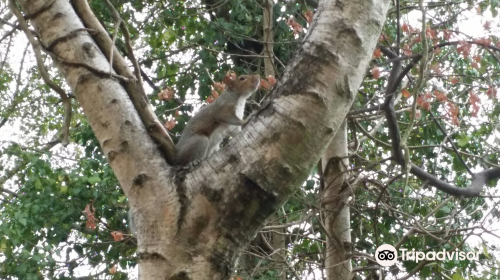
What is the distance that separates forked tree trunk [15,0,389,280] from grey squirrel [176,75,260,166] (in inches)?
66.8

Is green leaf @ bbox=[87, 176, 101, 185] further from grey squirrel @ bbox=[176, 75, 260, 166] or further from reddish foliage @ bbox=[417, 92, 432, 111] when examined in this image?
reddish foliage @ bbox=[417, 92, 432, 111]

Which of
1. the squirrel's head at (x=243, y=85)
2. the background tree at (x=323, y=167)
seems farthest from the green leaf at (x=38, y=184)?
the squirrel's head at (x=243, y=85)

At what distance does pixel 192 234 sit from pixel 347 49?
593 millimetres

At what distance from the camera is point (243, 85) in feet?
14.0

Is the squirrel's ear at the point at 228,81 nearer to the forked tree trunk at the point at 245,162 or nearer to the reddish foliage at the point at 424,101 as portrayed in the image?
the reddish foliage at the point at 424,101

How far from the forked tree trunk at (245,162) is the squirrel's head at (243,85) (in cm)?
277

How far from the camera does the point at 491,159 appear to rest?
187 inches

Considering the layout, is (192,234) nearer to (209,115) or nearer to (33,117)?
(209,115)

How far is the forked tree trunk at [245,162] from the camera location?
126 cm

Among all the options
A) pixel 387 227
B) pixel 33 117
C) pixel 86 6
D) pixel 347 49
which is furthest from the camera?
pixel 33 117

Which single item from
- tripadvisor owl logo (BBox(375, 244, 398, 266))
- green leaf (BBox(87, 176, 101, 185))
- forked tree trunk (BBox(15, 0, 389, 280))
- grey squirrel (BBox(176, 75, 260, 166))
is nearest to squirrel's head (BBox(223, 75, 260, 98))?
grey squirrel (BBox(176, 75, 260, 166))

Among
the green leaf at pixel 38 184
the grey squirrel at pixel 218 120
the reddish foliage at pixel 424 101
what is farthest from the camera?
the green leaf at pixel 38 184

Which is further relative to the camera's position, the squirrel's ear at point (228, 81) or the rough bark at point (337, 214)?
the squirrel's ear at point (228, 81)

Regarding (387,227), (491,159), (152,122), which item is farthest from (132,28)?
(152,122)
